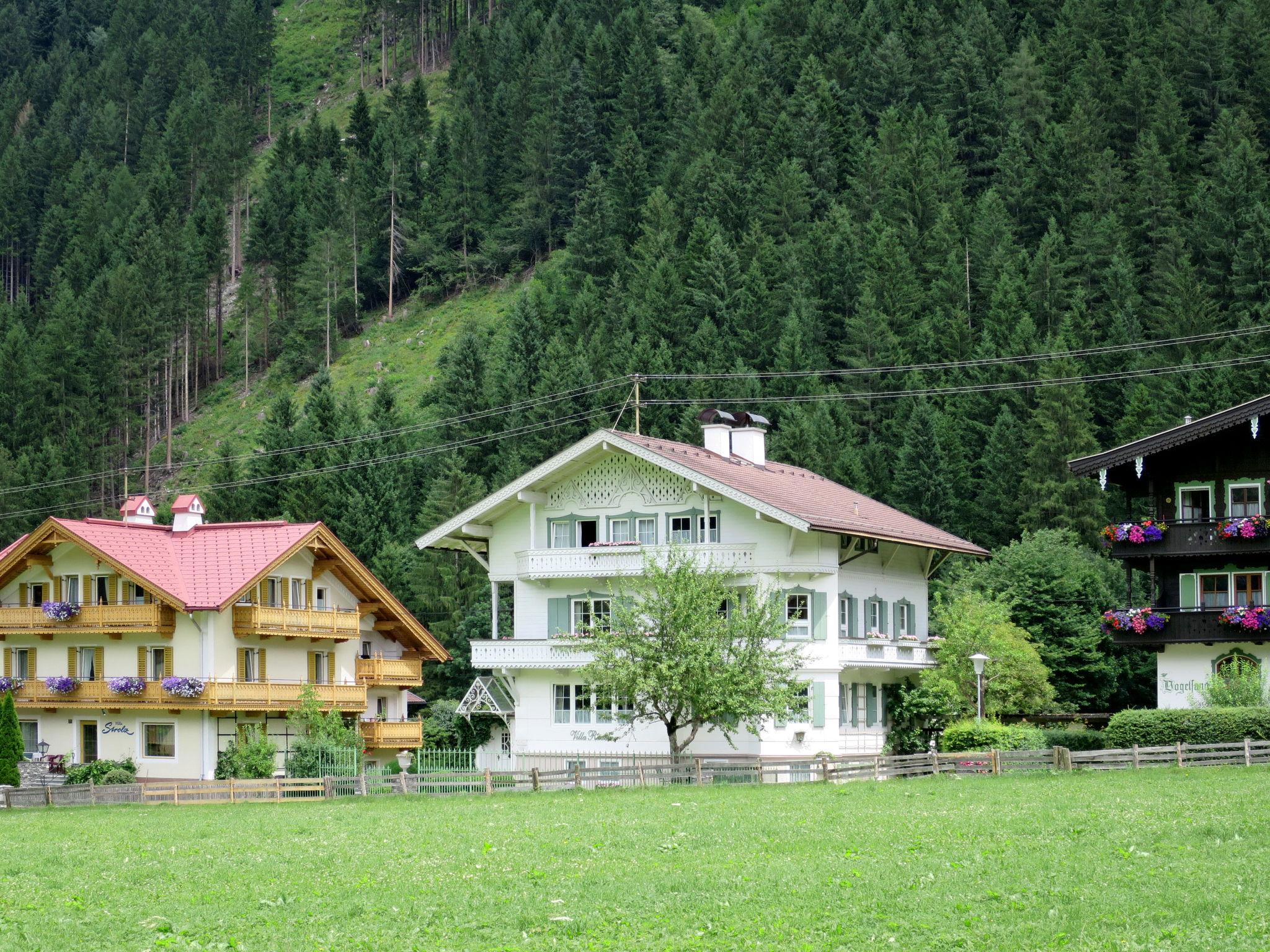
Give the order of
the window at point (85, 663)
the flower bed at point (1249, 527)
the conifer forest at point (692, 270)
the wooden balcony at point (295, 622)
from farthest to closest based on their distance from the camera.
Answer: the conifer forest at point (692, 270) < the window at point (85, 663) < the wooden balcony at point (295, 622) < the flower bed at point (1249, 527)

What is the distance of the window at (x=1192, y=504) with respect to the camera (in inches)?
2079

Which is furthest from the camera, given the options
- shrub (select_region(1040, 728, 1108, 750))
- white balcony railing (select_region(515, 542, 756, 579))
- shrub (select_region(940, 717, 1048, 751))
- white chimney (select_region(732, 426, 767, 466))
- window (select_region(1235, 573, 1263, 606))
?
white chimney (select_region(732, 426, 767, 466))

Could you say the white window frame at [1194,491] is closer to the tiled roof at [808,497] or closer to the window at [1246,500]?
the window at [1246,500]

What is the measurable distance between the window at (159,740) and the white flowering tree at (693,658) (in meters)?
15.6

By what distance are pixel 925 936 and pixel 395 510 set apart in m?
77.4

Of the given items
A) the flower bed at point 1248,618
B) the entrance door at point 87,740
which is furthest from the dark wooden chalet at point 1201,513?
the entrance door at point 87,740

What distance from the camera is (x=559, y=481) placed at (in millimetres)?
55531

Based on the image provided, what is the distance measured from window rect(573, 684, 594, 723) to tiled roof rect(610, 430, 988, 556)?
7.77 m

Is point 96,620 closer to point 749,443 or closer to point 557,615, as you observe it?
point 557,615

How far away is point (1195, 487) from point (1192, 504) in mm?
611

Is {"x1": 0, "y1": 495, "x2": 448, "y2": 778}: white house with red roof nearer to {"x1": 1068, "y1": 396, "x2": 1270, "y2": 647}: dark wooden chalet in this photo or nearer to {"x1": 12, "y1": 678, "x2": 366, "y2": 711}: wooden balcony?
{"x1": 12, "y1": 678, "x2": 366, "y2": 711}: wooden balcony

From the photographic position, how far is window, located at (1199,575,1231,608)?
52375 millimetres

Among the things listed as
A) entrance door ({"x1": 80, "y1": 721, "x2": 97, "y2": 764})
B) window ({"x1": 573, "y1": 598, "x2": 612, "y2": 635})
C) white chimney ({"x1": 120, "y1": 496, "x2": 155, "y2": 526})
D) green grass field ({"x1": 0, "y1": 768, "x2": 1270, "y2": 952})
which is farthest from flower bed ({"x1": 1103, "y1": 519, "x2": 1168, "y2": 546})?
white chimney ({"x1": 120, "y1": 496, "x2": 155, "y2": 526})

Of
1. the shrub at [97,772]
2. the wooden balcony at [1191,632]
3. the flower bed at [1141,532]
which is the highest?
the flower bed at [1141,532]
